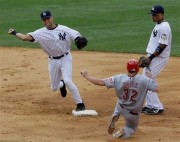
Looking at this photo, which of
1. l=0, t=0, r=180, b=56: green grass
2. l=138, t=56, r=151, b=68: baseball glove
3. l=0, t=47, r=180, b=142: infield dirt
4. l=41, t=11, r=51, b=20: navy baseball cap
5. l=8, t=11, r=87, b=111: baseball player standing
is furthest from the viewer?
l=0, t=0, r=180, b=56: green grass

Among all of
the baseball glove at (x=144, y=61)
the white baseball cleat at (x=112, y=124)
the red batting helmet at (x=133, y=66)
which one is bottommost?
the white baseball cleat at (x=112, y=124)

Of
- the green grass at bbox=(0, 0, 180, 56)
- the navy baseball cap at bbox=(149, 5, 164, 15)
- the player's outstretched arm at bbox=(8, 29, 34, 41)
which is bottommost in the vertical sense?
the green grass at bbox=(0, 0, 180, 56)

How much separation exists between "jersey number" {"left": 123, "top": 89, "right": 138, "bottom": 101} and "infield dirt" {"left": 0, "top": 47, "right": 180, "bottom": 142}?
66 centimetres

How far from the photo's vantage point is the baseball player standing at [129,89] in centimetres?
927

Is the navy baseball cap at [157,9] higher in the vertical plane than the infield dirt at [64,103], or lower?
higher

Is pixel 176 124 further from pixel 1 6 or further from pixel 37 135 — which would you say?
pixel 1 6

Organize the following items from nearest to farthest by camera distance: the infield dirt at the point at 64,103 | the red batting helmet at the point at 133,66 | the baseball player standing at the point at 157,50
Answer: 1. the red batting helmet at the point at 133,66
2. the infield dirt at the point at 64,103
3. the baseball player standing at the point at 157,50

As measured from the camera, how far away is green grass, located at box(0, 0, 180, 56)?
57.1 ft

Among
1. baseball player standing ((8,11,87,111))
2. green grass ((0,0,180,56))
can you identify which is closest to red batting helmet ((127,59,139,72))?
baseball player standing ((8,11,87,111))

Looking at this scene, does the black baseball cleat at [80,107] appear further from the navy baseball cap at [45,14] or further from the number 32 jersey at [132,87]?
the number 32 jersey at [132,87]

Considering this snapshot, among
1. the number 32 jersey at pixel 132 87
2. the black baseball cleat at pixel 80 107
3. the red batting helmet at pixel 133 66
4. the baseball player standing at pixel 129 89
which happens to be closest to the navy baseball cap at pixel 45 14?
the black baseball cleat at pixel 80 107

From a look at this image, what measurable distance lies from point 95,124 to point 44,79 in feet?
12.2

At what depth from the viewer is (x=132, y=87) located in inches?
366

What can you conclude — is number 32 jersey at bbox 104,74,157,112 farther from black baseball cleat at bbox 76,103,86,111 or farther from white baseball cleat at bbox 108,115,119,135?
Answer: black baseball cleat at bbox 76,103,86,111
